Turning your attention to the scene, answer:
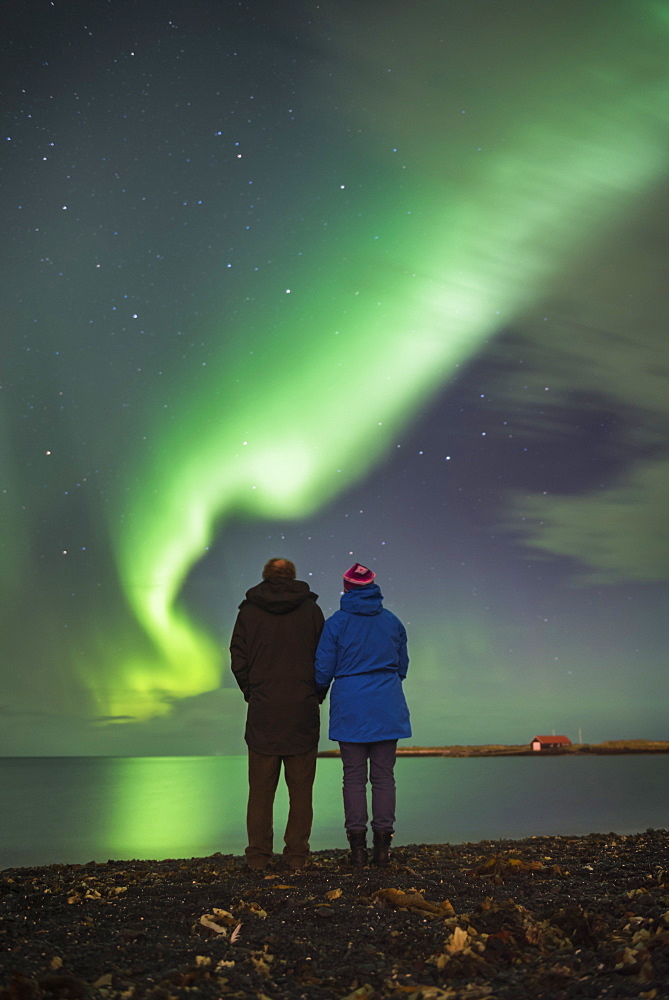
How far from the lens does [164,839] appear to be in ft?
72.2

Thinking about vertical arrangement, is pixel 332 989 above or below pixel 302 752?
below

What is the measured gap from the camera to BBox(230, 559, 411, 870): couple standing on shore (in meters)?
6.53

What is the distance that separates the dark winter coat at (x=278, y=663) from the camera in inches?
259

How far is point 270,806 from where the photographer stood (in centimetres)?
655

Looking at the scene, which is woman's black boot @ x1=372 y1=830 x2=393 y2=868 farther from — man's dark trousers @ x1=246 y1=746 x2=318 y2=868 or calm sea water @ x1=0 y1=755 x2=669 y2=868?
calm sea water @ x1=0 y1=755 x2=669 y2=868

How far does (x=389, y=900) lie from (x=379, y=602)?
8.54 ft

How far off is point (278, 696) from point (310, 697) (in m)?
0.26

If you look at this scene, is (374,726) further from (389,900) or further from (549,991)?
(549,991)

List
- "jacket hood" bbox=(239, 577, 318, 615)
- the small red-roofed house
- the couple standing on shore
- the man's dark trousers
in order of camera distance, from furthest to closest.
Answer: the small red-roofed house < "jacket hood" bbox=(239, 577, 318, 615) < the couple standing on shore < the man's dark trousers

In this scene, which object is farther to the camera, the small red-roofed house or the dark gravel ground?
the small red-roofed house

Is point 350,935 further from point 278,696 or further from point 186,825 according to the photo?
point 186,825

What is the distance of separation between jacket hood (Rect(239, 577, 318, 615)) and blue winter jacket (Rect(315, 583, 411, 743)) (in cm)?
32

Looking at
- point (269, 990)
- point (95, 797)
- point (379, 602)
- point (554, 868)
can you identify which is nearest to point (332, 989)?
point (269, 990)

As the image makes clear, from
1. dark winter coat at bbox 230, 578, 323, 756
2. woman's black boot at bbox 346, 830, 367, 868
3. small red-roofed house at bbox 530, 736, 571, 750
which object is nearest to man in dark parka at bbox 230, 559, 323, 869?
dark winter coat at bbox 230, 578, 323, 756
